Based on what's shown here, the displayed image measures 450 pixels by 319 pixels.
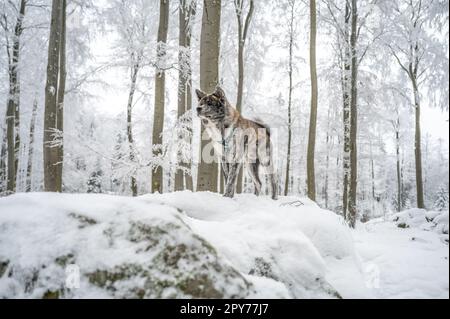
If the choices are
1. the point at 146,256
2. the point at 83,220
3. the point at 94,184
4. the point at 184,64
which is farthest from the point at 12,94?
the point at 94,184

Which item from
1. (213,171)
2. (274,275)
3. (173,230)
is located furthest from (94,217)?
(213,171)

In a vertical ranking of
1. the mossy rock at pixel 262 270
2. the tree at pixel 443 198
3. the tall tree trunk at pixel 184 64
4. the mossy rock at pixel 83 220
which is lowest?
the mossy rock at pixel 262 270

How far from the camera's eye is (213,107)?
4.29 meters

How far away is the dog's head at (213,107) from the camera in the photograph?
4270mm

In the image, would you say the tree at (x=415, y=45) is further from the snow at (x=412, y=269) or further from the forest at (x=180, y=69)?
the snow at (x=412, y=269)

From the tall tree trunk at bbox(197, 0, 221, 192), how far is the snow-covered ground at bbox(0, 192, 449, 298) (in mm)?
2629

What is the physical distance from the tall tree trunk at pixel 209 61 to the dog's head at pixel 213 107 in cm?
95

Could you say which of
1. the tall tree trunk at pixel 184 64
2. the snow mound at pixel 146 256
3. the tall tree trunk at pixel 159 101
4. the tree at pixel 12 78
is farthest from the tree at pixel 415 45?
the tree at pixel 12 78

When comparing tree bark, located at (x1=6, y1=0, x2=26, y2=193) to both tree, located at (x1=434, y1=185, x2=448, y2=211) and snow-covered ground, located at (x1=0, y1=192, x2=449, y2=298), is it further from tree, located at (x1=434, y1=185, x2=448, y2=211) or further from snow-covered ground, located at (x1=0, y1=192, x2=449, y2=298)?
→ tree, located at (x1=434, y1=185, x2=448, y2=211)

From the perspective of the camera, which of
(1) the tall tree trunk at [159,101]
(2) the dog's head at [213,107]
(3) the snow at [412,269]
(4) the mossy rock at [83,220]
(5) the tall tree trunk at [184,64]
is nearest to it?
(3) the snow at [412,269]

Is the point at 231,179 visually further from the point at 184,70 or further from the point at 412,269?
the point at 184,70

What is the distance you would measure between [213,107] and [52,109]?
533 centimetres

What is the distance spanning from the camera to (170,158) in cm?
762

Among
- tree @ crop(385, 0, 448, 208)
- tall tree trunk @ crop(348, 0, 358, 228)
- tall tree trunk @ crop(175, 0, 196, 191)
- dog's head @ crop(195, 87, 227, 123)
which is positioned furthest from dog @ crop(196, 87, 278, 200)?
tree @ crop(385, 0, 448, 208)
